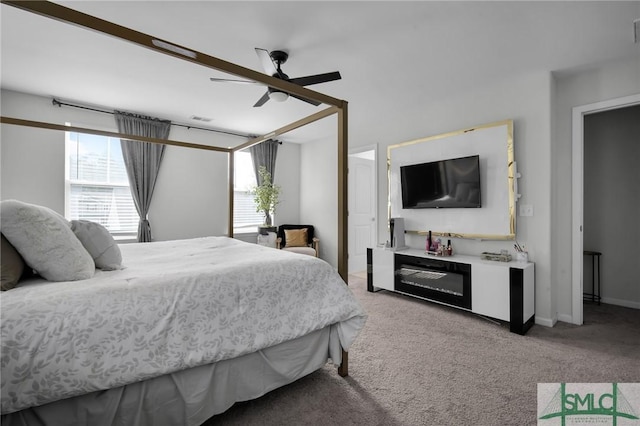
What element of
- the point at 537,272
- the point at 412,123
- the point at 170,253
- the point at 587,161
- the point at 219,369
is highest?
the point at 412,123

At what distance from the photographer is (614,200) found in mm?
3525

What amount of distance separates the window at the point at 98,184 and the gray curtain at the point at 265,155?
198cm

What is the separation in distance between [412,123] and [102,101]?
3922 millimetres

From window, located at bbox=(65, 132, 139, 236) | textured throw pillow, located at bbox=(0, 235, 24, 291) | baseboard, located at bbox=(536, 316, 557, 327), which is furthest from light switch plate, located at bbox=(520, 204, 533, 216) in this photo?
window, located at bbox=(65, 132, 139, 236)

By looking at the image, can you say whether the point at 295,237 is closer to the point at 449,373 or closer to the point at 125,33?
the point at 449,373

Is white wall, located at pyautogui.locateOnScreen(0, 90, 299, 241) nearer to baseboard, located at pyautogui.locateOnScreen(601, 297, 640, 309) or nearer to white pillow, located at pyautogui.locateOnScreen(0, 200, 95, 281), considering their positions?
white pillow, located at pyautogui.locateOnScreen(0, 200, 95, 281)

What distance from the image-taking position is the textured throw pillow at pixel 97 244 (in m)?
1.63

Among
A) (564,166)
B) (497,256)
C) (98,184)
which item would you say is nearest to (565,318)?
(497,256)

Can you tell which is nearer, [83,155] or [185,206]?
[83,155]

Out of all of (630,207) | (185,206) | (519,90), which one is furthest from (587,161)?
(185,206)

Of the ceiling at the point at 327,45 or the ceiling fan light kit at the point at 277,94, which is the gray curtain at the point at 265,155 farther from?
A: the ceiling fan light kit at the point at 277,94

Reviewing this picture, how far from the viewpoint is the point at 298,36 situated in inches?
91.4

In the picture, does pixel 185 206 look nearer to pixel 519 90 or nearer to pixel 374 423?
pixel 374 423

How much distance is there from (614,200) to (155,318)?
4779 millimetres
